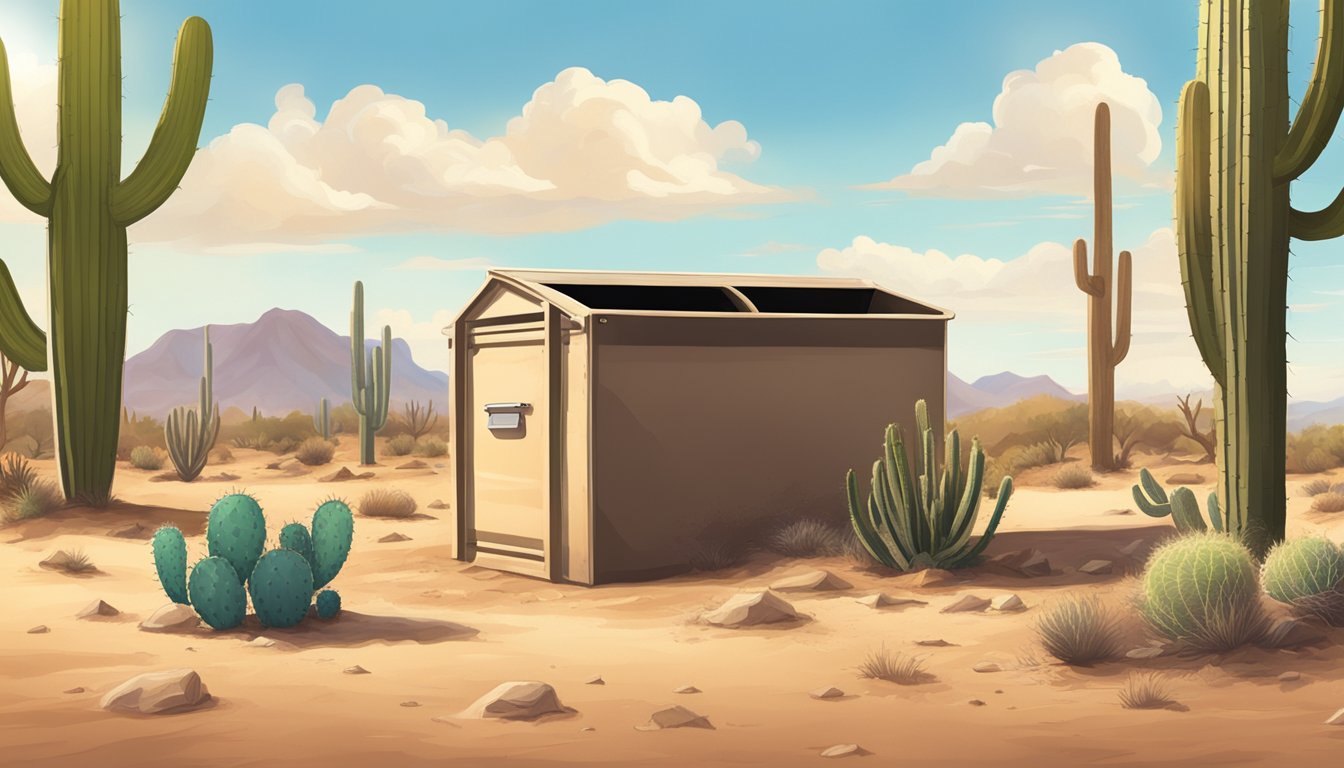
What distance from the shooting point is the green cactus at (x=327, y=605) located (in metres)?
10.9

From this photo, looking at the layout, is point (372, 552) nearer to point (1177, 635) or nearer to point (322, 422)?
point (1177, 635)

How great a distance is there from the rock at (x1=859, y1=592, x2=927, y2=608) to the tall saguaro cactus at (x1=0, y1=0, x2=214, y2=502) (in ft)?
37.2

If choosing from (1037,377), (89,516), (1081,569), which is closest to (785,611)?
(1081,569)

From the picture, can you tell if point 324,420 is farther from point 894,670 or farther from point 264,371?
point 264,371

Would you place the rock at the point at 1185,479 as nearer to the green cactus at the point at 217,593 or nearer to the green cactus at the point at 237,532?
the green cactus at the point at 237,532

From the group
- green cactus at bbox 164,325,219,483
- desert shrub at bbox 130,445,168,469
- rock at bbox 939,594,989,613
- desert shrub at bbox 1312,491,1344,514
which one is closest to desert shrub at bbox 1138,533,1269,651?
rock at bbox 939,594,989,613

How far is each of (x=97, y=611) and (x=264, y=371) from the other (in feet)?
296

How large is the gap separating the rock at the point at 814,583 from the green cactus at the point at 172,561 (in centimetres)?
472

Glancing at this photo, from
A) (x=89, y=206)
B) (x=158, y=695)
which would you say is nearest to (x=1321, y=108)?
(x=158, y=695)

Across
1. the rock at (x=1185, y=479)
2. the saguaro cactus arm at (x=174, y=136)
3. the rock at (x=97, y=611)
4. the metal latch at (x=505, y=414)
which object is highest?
the saguaro cactus arm at (x=174, y=136)

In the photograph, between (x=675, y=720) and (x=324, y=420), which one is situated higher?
(x=324, y=420)

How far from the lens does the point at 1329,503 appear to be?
17.5 metres

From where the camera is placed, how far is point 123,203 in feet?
61.6

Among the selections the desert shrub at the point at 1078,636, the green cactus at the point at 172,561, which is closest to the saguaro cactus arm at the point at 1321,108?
the desert shrub at the point at 1078,636
